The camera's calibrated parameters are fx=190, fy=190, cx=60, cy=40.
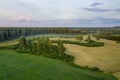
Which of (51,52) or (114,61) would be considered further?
(51,52)

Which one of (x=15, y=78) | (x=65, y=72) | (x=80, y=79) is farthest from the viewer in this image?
(x=65, y=72)

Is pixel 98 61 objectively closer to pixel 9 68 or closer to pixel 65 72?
pixel 65 72

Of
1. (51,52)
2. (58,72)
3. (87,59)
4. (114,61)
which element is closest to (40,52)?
(51,52)

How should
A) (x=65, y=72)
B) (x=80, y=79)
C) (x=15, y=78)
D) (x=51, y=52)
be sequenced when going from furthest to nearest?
(x=51, y=52) < (x=65, y=72) < (x=80, y=79) < (x=15, y=78)

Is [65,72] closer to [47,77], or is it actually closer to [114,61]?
[47,77]

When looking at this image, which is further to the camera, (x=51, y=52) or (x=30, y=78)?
(x=51, y=52)

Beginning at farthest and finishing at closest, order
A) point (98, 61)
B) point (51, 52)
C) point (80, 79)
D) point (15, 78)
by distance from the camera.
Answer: point (51, 52), point (98, 61), point (80, 79), point (15, 78)

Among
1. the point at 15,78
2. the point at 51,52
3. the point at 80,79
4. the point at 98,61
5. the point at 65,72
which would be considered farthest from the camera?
the point at 51,52

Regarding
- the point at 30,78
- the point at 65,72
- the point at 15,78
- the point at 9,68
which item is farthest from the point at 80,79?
the point at 9,68
